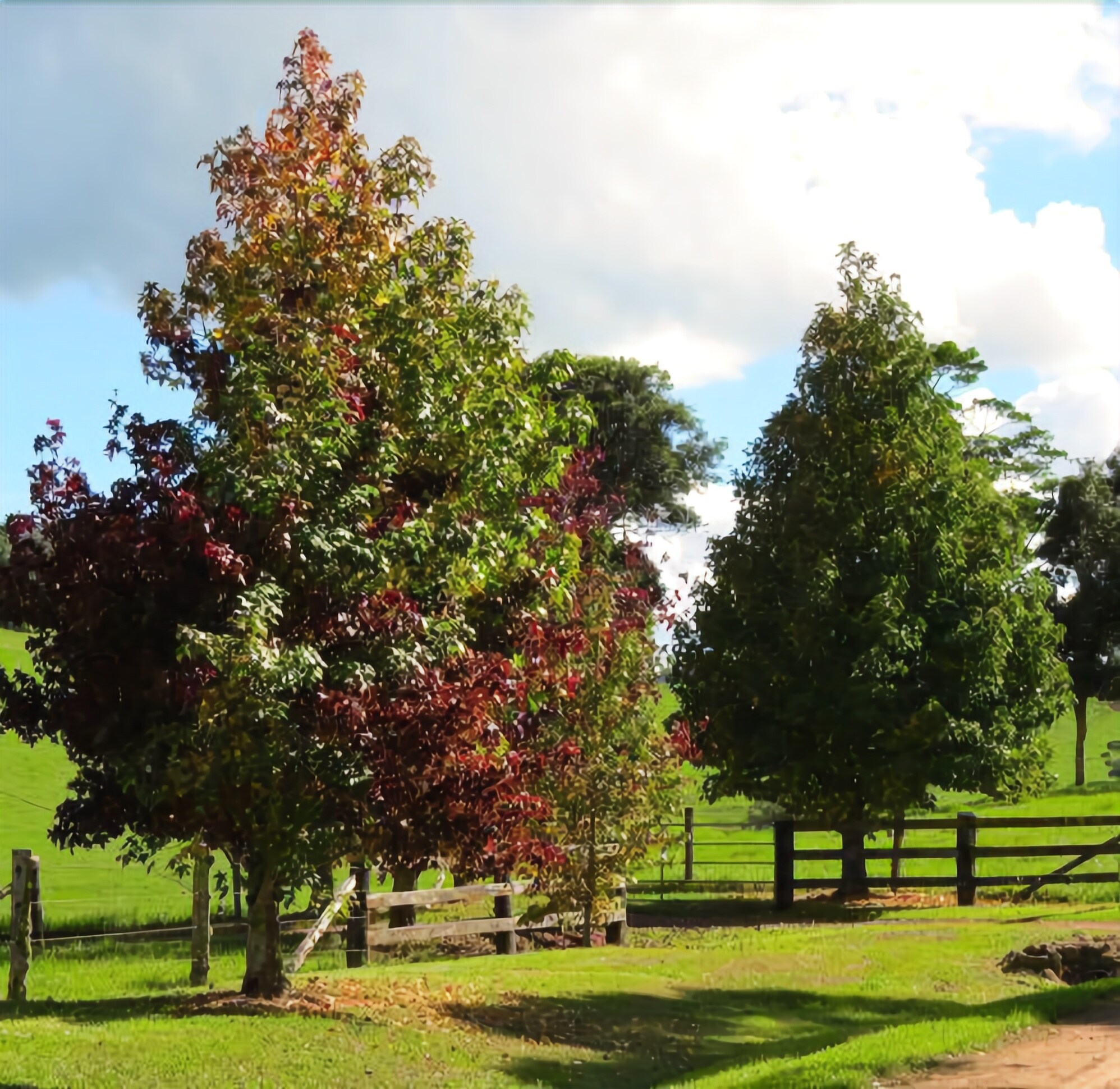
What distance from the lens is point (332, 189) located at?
1498cm

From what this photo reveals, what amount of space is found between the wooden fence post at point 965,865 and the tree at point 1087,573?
106 feet

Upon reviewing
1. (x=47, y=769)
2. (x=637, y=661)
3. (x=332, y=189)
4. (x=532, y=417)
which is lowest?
(x=47, y=769)

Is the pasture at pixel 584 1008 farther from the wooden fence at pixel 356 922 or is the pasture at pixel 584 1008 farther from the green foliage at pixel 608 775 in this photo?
the green foliage at pixel 608 775

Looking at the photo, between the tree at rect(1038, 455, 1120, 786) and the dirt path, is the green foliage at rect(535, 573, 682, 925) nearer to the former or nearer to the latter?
the dirt path

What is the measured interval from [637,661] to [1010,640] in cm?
1104

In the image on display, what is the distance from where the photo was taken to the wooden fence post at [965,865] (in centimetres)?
2961

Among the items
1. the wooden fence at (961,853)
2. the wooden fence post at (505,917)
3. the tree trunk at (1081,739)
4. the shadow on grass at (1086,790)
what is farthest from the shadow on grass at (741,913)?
the tree trunk at (1081,739)

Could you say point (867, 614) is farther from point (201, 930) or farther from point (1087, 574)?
point (1087, 574)

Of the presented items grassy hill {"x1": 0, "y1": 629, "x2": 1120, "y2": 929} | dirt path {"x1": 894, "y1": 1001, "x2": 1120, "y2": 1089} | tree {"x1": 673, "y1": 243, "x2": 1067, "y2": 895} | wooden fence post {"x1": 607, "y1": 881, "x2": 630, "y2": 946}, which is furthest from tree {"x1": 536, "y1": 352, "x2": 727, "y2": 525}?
dirt path {"x1": 894, "y1": 1001, "x2": 1120, "y2": 1089}

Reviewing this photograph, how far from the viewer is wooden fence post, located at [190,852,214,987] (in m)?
18.2

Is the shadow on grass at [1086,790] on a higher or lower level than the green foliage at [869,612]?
lower

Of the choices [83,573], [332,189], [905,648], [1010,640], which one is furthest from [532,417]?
[1010,640]

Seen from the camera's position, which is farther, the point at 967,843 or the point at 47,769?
the point at 47,769

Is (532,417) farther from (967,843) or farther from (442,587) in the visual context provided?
(967,843)
